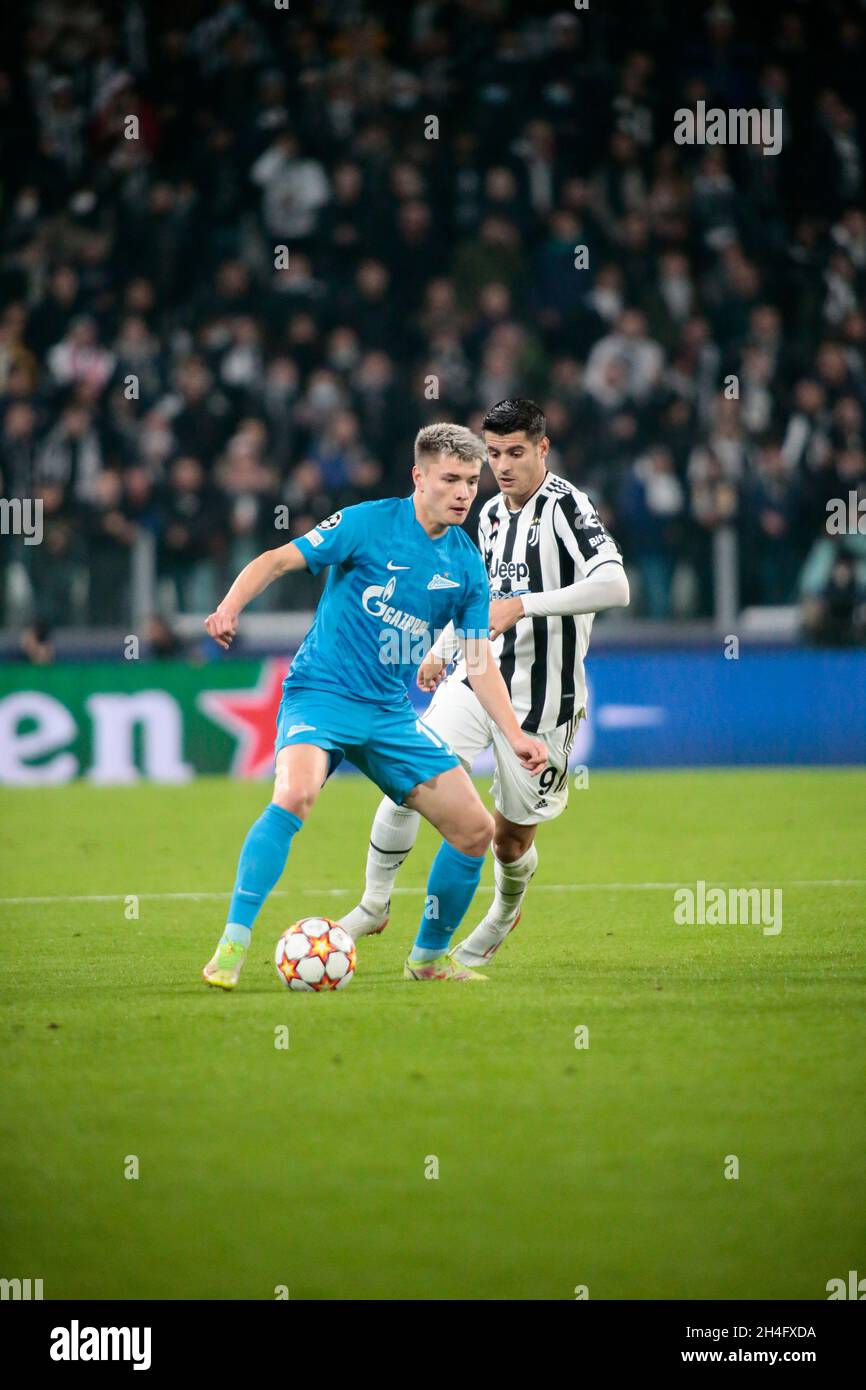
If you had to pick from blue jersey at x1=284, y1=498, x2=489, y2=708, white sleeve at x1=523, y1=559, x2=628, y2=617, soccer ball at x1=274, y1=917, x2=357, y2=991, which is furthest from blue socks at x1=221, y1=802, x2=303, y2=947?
white sleeve at x1=523, y1=559, x2=628, y2=617

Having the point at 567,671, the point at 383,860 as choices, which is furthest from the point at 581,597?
the point at 383,860

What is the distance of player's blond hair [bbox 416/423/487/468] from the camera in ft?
22.9

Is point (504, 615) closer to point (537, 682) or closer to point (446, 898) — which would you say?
point (537, 682)

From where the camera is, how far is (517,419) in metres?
7.70

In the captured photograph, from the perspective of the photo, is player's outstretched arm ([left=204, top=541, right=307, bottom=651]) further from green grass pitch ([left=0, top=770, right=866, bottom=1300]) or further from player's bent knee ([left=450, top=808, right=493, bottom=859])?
green grass pitch ([left=0, top=770, right=866, bottom=1300])

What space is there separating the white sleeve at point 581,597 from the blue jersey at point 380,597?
0.39 m

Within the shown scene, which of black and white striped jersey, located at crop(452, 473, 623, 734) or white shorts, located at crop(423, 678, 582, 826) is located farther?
black and white striped jersey, located at crop(452, 473, 623, 734)

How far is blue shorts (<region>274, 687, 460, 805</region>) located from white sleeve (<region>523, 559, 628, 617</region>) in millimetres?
783

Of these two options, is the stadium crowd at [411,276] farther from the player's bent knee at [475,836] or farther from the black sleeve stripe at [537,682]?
the player's bent knee at [475,836]

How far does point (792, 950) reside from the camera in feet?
26.2

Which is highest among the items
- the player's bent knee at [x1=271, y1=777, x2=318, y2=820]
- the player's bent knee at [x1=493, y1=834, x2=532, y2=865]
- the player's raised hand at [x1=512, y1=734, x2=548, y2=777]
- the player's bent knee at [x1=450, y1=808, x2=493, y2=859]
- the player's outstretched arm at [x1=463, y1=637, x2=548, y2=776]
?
the player's outstretched arm at [x1=463, y1=637, x2=548, y2=776]

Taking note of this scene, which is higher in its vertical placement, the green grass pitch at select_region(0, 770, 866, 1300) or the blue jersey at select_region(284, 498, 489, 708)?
the blue jersey at select_region(284, 498, 489, 708)

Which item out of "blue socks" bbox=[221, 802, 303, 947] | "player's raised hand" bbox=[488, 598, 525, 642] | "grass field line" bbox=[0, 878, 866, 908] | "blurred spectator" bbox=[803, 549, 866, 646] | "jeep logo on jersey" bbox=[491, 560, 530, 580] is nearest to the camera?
"blue socks" bbox=[221, 802, 303, 947]

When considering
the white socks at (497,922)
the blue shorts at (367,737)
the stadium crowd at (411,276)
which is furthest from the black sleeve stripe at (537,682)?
the stadium crowd at (411,276)
